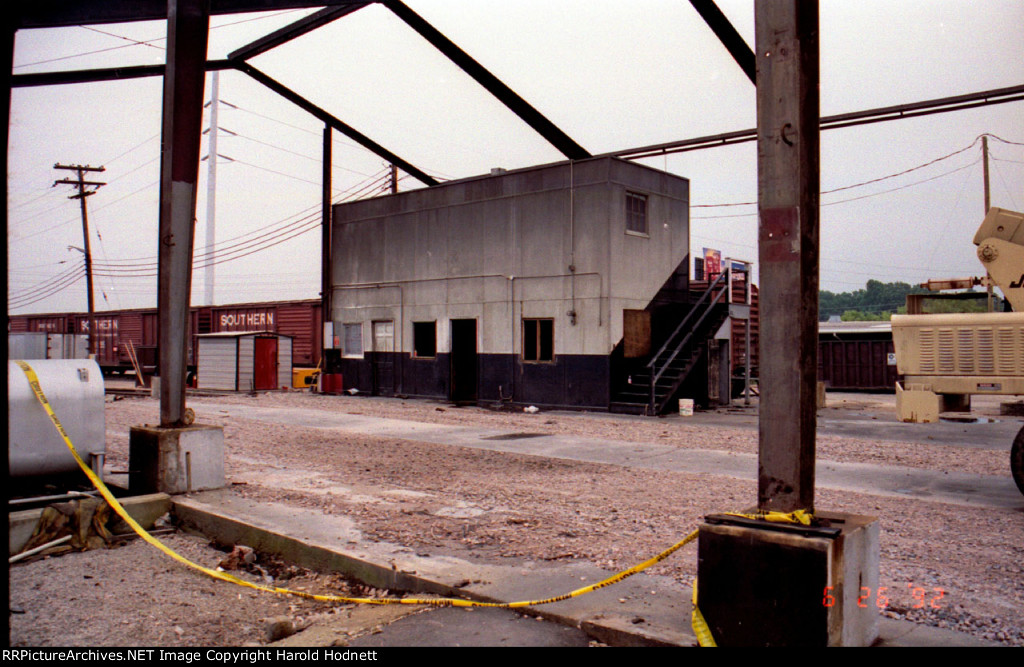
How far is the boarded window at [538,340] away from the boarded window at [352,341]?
770cm

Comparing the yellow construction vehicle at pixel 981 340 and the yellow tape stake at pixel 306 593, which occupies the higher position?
the yellow construction vehicle at pixel 981 340

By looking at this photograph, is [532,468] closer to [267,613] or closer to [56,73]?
[267,613]

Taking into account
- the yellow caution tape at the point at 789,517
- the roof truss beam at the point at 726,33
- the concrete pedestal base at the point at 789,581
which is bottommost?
the concrete pedestal base at the point at 789,581

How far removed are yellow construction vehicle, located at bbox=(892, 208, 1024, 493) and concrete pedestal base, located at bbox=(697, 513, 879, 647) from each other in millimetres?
10174

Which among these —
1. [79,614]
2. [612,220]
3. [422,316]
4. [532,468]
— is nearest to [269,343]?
[422,316]

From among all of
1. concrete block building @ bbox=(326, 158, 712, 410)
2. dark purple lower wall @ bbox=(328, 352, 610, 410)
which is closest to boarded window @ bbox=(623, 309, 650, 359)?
concrete block building @ bbox=(326, 158, 712, 410)

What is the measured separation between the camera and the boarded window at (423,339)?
23542 millimetres

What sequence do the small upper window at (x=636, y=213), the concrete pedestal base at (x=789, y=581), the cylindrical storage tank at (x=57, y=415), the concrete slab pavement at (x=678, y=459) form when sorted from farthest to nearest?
the small upper window at (x=636, y=213) < the concrete slab pavement at (x=678, y=459) < the cylindrical storage tank at (x=57, y=415) < the concrete pedestal base at (x=789, y=581)

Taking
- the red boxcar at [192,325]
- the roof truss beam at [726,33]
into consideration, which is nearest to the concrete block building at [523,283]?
the roof truss beam at [726,33]

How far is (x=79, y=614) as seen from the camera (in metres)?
4.64

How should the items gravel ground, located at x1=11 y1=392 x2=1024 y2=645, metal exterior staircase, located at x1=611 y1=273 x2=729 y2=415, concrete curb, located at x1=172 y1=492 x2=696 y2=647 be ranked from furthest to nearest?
metal exterior staircase, located at x1=611 y1=273 x2=729 y2=415 < gravel ground, located at x1=11 y1=392 x2=1024 y2=645 < concrete curb, located at x1=172 y1=492 x2=696 y2=647

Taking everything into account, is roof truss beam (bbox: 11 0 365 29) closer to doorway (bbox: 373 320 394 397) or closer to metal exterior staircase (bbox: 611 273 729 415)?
metal exterior staircase (bbox: 611 273 729 415)

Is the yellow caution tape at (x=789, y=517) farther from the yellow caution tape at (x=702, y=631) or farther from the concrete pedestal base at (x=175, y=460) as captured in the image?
the concrete pedestal base at (x=175, y=460)

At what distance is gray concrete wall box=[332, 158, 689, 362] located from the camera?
1897 cm
